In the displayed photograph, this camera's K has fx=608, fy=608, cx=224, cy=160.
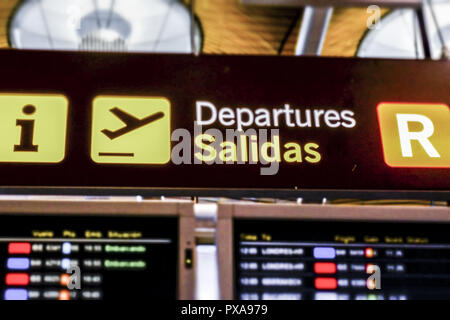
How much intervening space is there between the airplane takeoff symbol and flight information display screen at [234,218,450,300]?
1.73 feet

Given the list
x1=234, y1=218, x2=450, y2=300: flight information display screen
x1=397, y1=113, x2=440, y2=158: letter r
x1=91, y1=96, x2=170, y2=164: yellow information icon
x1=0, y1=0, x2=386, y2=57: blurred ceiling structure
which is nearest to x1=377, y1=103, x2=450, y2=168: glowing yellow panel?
x1=397, y1=113, x2=440, y2=158: letter r

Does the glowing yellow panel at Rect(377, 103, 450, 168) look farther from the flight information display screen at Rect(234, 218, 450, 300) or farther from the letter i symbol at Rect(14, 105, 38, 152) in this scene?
the letter i symbol at Rect(14, 105, 38, 152)

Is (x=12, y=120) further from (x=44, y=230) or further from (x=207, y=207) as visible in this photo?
(x=207, y=207)

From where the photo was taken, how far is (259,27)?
719 centimetres

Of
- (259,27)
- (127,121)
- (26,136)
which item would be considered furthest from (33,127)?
(259,27)

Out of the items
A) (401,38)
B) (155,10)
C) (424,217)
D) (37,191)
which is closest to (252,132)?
(37,191)

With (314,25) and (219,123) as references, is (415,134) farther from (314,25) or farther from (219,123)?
(314,25)

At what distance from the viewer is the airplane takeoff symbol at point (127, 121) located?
5.80ft

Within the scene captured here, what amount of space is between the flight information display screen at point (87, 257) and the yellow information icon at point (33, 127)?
397 millimetres

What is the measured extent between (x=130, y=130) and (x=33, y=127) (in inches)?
11.0

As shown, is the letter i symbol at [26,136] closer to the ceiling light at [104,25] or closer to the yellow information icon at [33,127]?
the yellow information icon at [33,127]

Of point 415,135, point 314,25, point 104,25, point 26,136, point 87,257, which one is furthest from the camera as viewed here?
point 104,25

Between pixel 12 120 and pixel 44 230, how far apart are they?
0.46m

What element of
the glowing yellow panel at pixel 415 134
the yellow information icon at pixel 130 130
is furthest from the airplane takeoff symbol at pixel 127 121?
the glowing yellow panel at pixel 415 134
